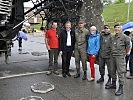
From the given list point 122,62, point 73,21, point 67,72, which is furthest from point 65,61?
point 73,21

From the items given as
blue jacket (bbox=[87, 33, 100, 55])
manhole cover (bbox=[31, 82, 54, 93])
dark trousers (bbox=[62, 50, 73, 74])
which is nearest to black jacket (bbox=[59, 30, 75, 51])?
dark trousers (bbox=[62, 50, 73, 74])

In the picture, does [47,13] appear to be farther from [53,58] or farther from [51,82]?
[51,82]

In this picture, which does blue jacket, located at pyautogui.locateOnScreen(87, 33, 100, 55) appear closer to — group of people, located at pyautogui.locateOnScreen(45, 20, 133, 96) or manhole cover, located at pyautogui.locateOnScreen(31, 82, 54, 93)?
group of people, located at pyautogui.locateOnScreen(45, 20, 133, 96)

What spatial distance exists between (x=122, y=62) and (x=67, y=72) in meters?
2.79

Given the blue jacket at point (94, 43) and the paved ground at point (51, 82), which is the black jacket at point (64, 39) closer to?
the blue jacket at point (94, 43)

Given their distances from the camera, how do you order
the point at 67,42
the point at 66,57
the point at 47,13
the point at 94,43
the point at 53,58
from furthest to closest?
the point at 47,13 → the point at 53,58 → the point at 66,57 → the point at 67,42 → the point at 94,43

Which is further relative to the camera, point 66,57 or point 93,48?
point 66,57

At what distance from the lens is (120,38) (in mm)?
8664

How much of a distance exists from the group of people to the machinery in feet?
4.16

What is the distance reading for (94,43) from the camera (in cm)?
988

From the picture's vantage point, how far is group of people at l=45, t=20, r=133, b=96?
28.5 feet

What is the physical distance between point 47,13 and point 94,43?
496 centimetres

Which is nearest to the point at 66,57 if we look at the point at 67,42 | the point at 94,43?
the point at 67,42

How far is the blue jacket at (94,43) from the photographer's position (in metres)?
9.83
